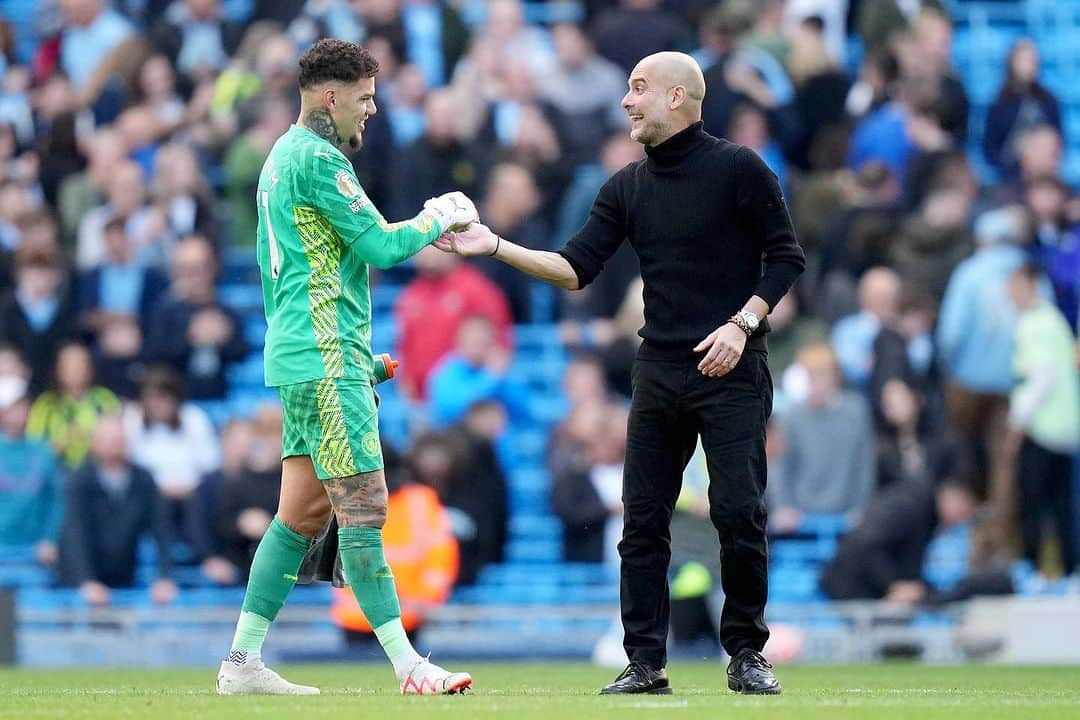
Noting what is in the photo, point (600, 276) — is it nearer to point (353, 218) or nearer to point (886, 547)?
point (886, 547)

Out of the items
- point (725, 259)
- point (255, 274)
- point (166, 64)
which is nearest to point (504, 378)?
point (255, 274)

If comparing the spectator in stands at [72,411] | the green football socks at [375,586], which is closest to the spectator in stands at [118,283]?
the spectator in stands at [72,411]

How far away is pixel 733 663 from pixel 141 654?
7191 mm

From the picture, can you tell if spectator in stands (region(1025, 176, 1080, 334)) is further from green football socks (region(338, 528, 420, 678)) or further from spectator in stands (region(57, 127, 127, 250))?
green football socks (region(338, 528, 420, 678))

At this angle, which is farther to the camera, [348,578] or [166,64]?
[166,64]

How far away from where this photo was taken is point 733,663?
27.9 ft

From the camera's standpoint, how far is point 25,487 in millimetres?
16391

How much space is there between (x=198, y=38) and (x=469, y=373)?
5490mm

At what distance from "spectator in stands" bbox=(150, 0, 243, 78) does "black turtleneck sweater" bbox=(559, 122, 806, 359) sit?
1217cm

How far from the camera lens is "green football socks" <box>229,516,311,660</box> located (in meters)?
8.31

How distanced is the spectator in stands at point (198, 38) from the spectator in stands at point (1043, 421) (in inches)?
314

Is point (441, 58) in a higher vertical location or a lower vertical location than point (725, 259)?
higher

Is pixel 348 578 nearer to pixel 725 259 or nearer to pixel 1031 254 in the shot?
pixel 725 259

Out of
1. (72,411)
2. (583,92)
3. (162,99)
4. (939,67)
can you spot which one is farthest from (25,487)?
(939,67)
